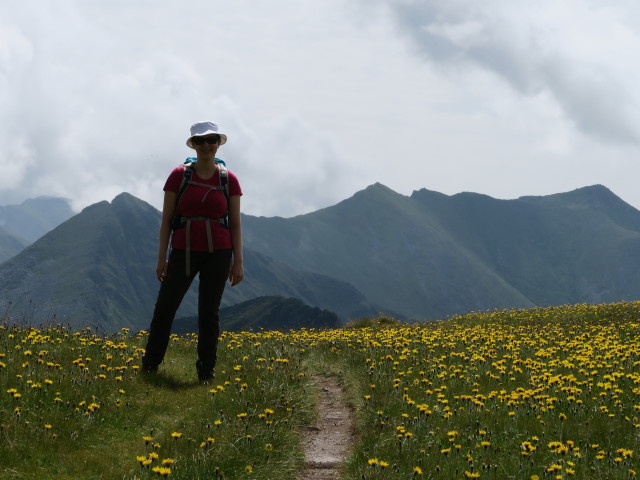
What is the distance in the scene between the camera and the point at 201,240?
8883 millimetres

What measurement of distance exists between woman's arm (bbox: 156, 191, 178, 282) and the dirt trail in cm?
302

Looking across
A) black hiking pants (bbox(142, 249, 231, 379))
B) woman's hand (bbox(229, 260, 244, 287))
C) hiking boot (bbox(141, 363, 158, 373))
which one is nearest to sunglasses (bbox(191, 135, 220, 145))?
black hiking pants (bbox(142, 249, 231, 379))

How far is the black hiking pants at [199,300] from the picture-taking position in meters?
9.02

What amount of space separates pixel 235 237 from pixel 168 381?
7.36ft

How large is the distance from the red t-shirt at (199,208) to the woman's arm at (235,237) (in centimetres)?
20

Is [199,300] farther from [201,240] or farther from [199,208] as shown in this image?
[199,208]

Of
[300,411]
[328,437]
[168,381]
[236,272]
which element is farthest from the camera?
[236,272]

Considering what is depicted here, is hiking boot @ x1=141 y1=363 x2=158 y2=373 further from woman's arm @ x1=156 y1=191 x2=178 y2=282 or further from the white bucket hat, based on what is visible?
the white bucket hat

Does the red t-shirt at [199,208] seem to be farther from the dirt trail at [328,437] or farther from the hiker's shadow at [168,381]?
the dirt trail at [328,437]

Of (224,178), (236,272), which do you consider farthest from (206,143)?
(236,272)

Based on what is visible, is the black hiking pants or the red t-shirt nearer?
the red t-shirt

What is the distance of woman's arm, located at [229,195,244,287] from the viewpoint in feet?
29.9

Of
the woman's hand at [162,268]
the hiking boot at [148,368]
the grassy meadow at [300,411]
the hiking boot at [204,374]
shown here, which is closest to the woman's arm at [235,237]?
the woman's hand at [162,268]

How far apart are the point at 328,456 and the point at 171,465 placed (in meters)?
1.98
